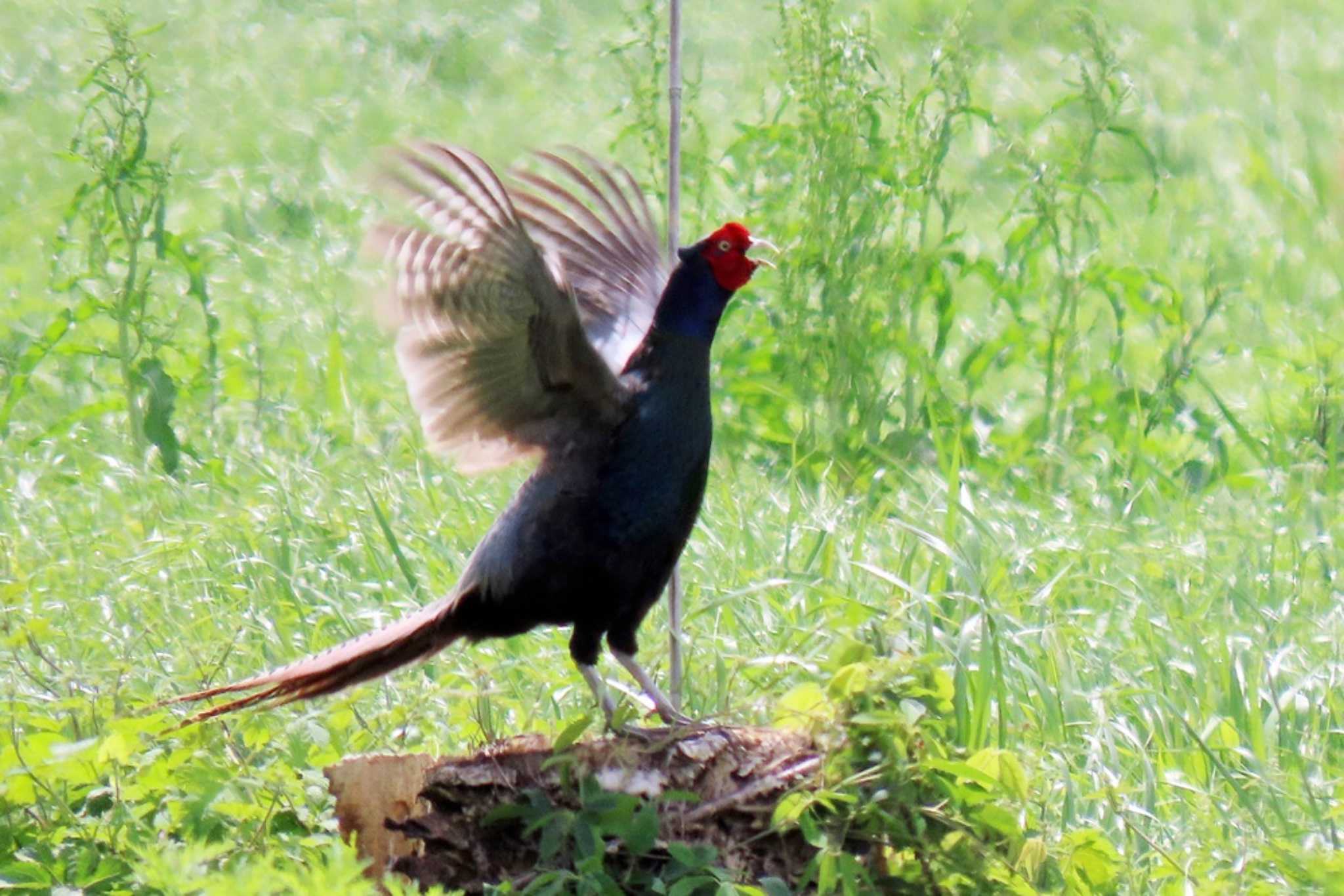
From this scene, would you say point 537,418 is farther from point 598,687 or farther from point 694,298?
point 598,687

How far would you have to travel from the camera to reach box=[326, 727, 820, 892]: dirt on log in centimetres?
335

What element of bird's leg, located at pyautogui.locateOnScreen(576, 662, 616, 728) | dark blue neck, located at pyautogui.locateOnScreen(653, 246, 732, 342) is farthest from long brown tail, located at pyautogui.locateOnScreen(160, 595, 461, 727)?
dark blue neck, located at pyautogui.locateOnScreen(653, 246, 732, 342)

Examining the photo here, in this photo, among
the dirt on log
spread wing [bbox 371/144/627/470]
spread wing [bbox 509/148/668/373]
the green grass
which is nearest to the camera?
the dirt on log

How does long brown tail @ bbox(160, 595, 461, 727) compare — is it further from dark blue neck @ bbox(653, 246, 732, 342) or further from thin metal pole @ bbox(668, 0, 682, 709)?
dark blue neck @ bbox(653, 246, 732, 342)

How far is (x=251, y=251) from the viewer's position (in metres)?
8.40

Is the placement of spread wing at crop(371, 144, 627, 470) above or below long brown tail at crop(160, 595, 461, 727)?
above

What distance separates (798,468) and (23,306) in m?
3.35

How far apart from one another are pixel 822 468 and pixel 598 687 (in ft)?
7.51

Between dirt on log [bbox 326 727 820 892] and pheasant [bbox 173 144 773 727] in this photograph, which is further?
pheasant [bbox 173 144 773 727]

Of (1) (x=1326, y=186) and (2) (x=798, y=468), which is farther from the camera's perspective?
(1) (x=1326, y=186)

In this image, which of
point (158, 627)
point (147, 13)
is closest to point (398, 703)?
point (158, 627)

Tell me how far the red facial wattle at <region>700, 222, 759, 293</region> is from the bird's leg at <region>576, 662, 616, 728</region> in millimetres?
831

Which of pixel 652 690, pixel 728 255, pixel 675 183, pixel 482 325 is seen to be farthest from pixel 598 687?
pixel 675 183

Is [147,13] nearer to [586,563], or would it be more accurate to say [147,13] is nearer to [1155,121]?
[1155,121]
